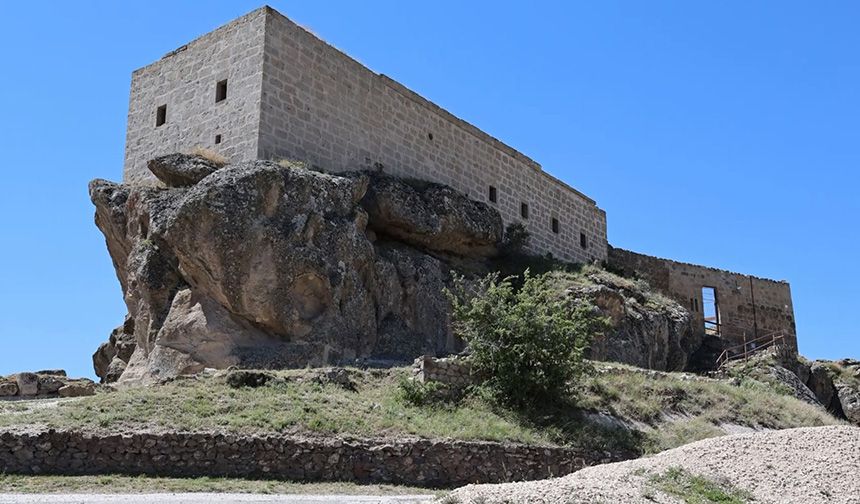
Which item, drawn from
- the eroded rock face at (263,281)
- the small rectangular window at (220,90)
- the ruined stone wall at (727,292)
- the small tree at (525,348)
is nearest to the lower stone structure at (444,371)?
the small tree at (525,348)

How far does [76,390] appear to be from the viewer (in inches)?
810

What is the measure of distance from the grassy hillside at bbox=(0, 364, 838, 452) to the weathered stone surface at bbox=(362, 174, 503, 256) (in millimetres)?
7457

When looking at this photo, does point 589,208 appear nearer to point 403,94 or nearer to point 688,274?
point 688,274

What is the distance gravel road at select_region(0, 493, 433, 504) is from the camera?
514 inches

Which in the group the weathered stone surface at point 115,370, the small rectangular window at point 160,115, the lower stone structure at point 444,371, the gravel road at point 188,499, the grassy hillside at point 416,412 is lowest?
the gravel road at point 188,499

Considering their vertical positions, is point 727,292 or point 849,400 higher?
point 727,292

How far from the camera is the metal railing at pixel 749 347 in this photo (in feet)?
124

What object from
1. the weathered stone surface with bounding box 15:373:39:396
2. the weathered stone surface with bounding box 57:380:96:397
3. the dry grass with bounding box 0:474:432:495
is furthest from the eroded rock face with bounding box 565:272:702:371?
the weathered stone surface with bounding box 15:373:39:396

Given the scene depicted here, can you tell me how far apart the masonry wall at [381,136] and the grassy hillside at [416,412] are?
875cm

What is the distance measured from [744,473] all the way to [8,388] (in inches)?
596

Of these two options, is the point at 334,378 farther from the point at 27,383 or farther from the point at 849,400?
the point at 849,400

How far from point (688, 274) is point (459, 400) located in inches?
989

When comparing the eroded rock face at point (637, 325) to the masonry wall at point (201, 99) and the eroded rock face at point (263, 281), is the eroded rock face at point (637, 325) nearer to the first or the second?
the eroded rock face at point (263, 281)

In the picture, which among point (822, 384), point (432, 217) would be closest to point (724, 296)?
point (822, 384)
